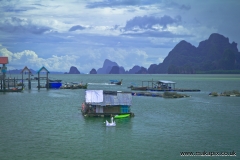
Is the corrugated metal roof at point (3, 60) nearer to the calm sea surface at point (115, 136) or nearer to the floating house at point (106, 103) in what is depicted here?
the calm sea surface at point (115, 136)

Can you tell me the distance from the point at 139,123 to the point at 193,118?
8.11 m

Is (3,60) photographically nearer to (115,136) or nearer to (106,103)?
(106,103)

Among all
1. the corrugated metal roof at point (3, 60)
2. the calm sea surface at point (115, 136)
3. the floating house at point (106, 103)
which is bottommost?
the calm sea surface at point (115, 136)

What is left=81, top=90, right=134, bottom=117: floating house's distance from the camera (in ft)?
116

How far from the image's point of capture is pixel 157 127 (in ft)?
105

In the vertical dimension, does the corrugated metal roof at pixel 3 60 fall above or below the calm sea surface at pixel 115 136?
above

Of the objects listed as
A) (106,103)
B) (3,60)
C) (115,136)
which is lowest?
(115,136)

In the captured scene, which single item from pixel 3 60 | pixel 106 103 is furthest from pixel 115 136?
pixel 3 60

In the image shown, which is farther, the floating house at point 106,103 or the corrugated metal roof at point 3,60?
the corrugated metal roof at point 3,60

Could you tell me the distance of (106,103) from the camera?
35.4 meters

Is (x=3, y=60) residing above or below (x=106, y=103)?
above

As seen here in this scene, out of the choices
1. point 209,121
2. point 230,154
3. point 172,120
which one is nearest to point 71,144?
point 230,154

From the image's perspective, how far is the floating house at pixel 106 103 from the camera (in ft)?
116

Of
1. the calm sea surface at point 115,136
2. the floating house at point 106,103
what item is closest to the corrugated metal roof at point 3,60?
the calm sea surface at point 115,136
